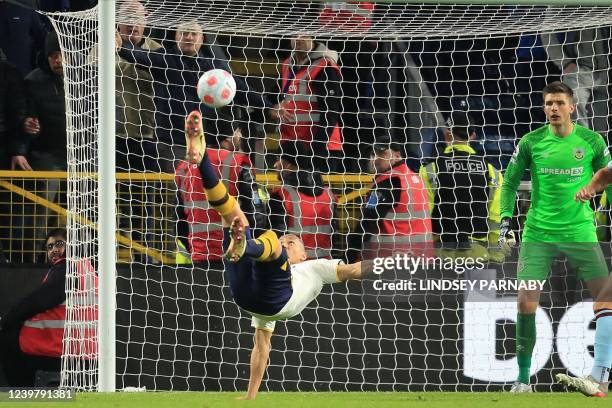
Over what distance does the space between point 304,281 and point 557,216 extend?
185cm

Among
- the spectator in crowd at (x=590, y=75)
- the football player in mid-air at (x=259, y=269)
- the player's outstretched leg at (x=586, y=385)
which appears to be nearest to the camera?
the football player in mid-air at (x=259, y=269)

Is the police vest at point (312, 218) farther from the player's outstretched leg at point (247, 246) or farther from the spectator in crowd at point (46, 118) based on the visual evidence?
the player's outstretched leg at point (247, 246)

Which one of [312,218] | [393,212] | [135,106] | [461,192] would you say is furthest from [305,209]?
[135,106]

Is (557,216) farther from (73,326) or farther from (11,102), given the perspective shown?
(11,102)

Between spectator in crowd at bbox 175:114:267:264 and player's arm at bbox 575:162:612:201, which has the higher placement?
spectator in crowd at bbox 175:114:267:264

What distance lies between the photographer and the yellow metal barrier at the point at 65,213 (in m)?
10.4

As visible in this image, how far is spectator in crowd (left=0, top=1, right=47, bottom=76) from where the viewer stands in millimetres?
11078

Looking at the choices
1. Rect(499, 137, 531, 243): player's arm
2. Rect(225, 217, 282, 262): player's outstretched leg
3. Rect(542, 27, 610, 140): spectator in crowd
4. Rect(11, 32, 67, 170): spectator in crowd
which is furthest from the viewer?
Rect(542, 27, 610, 140): spectator in crowd

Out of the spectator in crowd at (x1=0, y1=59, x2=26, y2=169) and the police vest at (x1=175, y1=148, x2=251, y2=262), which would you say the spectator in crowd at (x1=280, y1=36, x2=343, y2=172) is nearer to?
the police vest at (x1=175, y1=148, x2=251, y2=262)

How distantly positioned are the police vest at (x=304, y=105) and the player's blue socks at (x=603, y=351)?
290 cm

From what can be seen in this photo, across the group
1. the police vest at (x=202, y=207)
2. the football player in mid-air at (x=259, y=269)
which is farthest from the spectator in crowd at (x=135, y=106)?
the football player in mid-air at (x=259, y=269)

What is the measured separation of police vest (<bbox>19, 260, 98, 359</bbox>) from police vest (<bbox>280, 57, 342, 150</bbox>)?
221cm

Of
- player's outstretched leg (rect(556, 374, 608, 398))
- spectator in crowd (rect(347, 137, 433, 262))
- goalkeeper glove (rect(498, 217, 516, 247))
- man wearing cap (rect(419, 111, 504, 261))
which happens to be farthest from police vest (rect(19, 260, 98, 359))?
player's outstretched leg (rect(556, 374, 608, 398))

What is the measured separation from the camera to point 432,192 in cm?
1064
